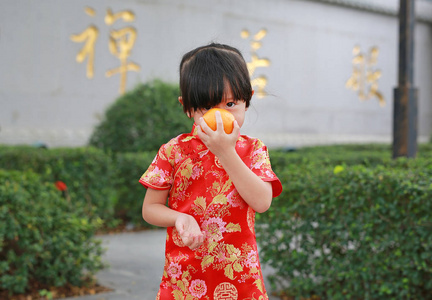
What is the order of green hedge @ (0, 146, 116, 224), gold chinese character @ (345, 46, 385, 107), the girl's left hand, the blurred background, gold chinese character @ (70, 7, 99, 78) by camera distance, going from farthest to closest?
gold chinese character @ (345, 46, 385, 107) → gold chinese character @ (70, 7, 99, 78) → the blurred background → green hedge @ (0, 146, 116, 224) → the girl's left hand

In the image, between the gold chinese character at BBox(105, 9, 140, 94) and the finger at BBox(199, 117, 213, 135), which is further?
the gold chinese character at BBox(105, 9, 140, 94)

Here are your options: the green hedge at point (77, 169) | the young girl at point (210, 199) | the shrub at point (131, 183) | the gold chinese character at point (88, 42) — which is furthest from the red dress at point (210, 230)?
the gold chinese character at point (88, 42)

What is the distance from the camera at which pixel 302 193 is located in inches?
162

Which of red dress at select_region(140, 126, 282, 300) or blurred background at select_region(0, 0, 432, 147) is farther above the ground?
blurred background at select_region(0, 0, 432, 147)

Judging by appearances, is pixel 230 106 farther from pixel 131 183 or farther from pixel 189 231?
pixel 131 183

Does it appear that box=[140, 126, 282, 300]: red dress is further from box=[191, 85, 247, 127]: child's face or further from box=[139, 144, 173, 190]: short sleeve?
box=[191, 85, 247, 127]: child's face

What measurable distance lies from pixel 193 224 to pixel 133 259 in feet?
13.7

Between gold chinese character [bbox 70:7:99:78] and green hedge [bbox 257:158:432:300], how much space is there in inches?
288

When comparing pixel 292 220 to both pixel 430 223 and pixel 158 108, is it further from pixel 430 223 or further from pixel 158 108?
pixel 158 108

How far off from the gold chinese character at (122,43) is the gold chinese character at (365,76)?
663cm

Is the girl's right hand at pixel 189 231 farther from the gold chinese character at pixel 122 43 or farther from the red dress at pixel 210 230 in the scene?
the gold chinese character at pixel 122 43

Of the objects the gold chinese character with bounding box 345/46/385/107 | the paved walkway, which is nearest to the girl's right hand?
the paved walkway

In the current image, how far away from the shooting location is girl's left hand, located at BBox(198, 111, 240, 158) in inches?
66.4

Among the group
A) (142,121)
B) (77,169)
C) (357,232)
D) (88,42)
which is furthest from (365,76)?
(357,232)
